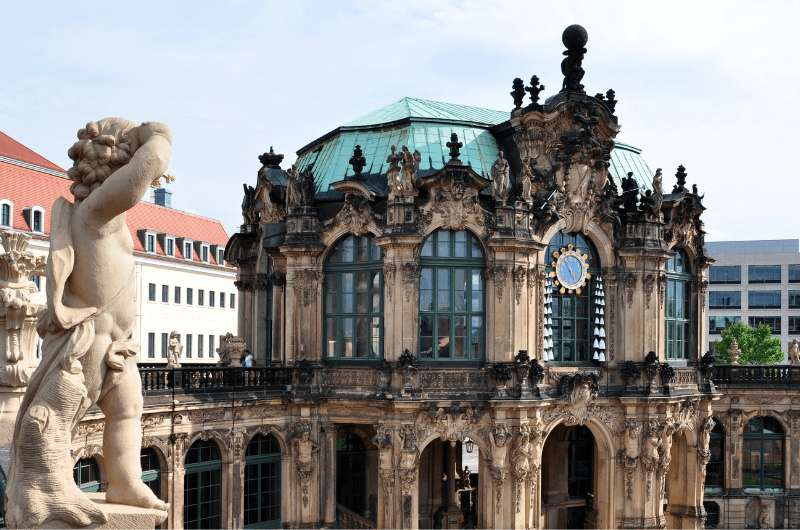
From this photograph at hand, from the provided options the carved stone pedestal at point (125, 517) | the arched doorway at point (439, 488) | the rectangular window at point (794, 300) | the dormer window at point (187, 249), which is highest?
the dormer window at point (187, 249)

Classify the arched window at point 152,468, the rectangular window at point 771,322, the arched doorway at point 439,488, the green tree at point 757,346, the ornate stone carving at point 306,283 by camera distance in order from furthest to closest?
the rectangular window at point 771,322 → the green tree at point 757,346 → the arched doorway at point 439,488 → the ornate stone carving at point 306,283 → the arched window at point 152,468

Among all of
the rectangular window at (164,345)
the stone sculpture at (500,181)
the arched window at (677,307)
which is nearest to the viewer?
the stone sculpture at (500,181)

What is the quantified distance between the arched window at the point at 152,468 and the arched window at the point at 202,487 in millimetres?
1276

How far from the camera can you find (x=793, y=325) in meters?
104

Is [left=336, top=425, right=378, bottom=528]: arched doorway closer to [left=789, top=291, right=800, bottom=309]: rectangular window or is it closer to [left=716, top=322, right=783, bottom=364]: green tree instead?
[left=716, top=322, right=783, bottom=364]: green tree

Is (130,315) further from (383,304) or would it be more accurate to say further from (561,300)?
(561,300)

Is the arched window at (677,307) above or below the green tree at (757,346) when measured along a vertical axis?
above

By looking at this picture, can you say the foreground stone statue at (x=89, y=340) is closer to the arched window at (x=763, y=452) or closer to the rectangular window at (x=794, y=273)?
the arched window at (x=763, y=452)

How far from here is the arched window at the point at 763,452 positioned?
143 ft

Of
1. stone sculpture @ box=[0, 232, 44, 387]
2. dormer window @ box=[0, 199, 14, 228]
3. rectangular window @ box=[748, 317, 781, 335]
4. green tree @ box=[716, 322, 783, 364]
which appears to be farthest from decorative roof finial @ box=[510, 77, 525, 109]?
rectangular window @ box=[748, 317, 781, 335]

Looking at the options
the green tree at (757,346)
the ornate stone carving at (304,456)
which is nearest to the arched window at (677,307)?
the ornate stone carving at (304,456)

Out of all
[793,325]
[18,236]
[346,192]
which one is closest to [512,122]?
[346,192]

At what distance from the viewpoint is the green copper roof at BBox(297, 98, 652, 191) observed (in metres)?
36.5

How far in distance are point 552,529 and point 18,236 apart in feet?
93.0
